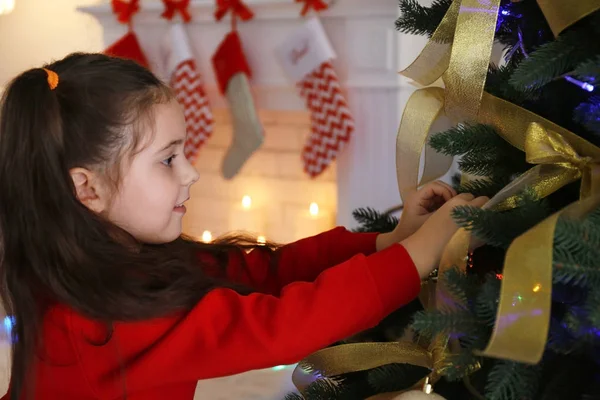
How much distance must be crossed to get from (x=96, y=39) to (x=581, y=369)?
267 cm

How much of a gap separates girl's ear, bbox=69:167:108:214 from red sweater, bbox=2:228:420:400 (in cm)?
15

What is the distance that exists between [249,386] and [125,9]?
4.36 feet

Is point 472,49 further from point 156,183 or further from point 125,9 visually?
point 125,9

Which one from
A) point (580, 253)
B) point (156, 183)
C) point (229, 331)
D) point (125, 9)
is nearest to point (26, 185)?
point (156, 183)

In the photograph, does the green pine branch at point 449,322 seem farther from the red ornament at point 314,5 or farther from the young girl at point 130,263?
the red ornament at point 314,5

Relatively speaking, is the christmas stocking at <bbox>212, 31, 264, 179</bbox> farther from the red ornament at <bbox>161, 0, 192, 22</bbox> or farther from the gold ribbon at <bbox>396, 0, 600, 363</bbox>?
the gold ribbon at <bbox>396, 0, 600, 363</bbox>

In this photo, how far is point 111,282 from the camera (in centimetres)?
84

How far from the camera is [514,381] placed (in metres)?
0.52

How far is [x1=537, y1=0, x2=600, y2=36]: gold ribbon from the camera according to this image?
22.3 inches

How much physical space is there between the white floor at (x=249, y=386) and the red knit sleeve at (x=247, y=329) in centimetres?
128

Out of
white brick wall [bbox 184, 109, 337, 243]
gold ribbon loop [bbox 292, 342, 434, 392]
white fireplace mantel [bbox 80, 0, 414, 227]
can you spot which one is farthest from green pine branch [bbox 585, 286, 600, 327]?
white brick wall [bbox 184, 109, 337, 243]

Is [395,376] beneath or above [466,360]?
beneath

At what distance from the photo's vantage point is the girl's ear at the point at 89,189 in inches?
35.3

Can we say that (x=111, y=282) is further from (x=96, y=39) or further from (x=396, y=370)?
(x=96, y=39)
